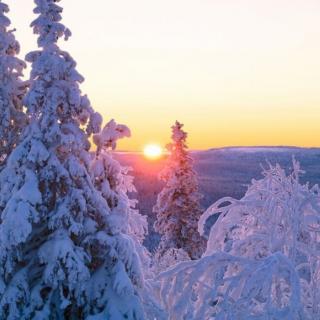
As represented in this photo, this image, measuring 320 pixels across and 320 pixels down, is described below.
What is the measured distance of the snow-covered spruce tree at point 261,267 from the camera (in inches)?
367

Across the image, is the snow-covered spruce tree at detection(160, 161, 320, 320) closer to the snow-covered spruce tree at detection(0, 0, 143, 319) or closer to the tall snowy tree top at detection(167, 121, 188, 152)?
the snow-covered spruce tree at detection(0, 0, 143, 319)

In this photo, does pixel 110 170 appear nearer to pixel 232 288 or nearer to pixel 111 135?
pixel 111 135

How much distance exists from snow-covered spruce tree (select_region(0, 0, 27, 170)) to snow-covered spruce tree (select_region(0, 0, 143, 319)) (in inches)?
63.5

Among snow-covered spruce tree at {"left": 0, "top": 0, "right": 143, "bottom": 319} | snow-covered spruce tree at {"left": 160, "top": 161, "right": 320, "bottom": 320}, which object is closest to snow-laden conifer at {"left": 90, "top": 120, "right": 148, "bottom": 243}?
snow-covered spruce tree at {"left": 0, "top": 0, "right": 143, "bottom": 319}

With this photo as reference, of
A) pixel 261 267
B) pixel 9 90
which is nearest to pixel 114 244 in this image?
pixel 261 267

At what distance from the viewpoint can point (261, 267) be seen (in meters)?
9.35

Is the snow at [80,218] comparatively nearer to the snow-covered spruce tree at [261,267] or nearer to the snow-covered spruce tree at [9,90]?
the snow-covered spruce tree at [261,267]

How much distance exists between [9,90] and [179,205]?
1861 centimetres

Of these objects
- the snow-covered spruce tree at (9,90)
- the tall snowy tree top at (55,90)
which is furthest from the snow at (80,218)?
the snow-covered spruce tree at (9,90)

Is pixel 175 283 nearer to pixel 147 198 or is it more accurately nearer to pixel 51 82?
pixel 51 82

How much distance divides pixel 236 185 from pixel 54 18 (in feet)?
511

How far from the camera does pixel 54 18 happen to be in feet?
40.9

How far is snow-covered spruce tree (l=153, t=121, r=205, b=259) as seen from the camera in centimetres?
3134

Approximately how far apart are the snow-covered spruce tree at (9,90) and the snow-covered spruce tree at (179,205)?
17.8 meters
